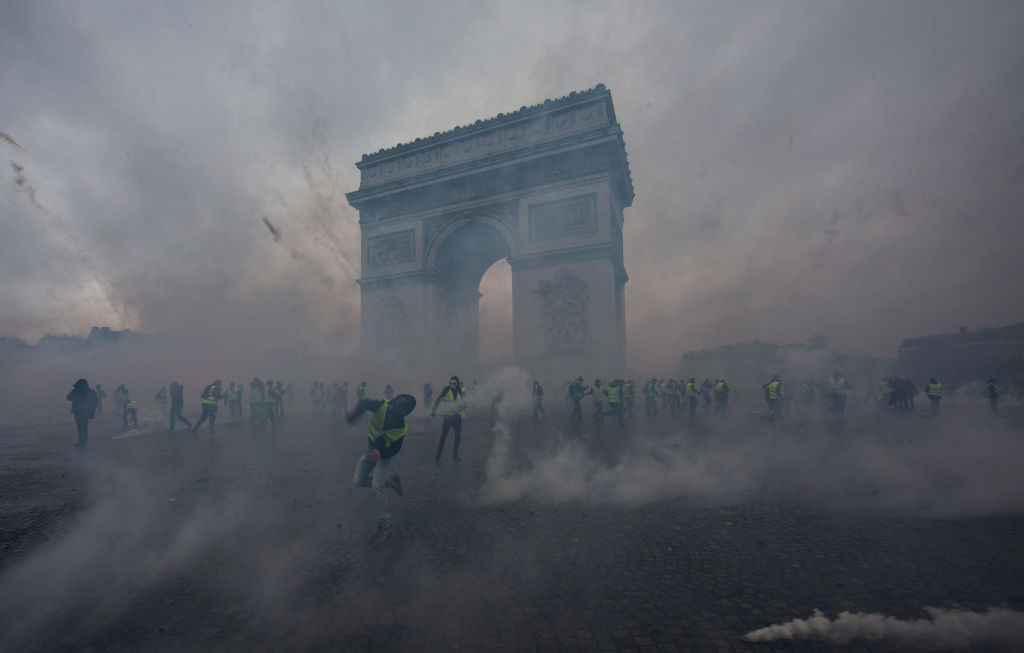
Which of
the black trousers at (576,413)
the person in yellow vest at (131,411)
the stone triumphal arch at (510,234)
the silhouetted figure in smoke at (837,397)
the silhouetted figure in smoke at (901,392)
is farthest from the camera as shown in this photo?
the stone triumphal arch at (510,234)

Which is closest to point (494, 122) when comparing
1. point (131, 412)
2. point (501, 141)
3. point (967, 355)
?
point (501, 141)

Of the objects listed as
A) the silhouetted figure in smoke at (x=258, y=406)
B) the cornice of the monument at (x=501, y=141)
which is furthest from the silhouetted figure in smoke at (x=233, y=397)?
the cornice of the monument at (x=501, y=141)

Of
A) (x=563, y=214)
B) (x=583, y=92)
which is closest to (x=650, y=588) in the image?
(x=563, y=214)

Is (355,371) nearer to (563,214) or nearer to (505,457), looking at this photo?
(563,214)

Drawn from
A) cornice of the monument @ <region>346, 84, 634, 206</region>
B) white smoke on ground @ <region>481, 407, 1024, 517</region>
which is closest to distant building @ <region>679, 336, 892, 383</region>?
cornice of the monument @ <region>346, 84, 634, 206</region>

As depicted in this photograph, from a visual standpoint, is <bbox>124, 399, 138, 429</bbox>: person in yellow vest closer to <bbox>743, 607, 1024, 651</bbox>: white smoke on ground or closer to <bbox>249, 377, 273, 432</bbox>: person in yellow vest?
<bbox>249, 377, 273, 432</bbox>: person in yellow vest

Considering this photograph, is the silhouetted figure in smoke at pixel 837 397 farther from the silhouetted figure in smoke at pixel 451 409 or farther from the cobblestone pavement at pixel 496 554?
the silhouetted figure in smoke at pixel 451 409

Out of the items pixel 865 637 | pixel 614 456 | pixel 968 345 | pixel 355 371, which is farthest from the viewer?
pixel 968 345
